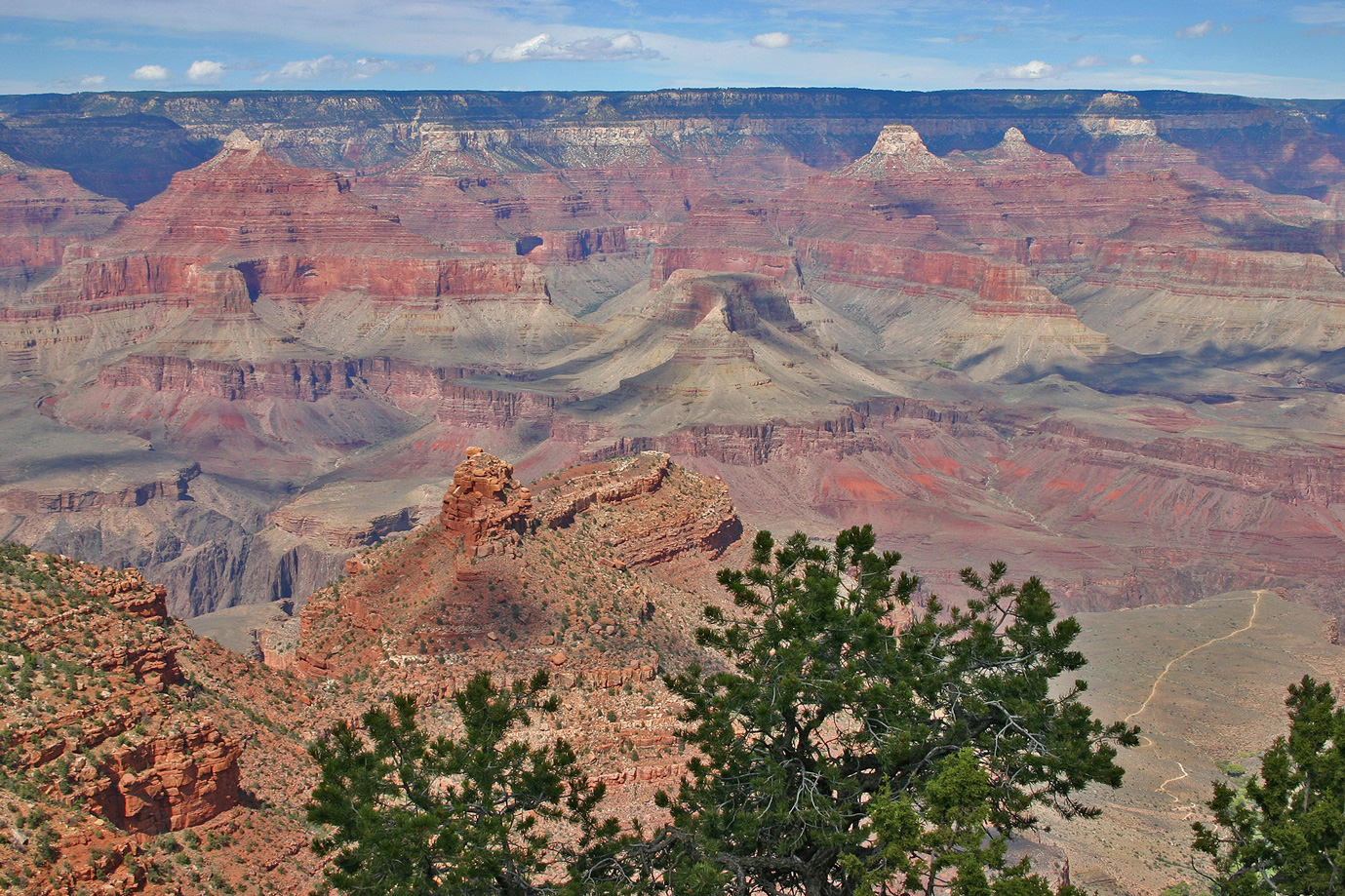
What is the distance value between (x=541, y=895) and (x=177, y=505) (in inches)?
4332

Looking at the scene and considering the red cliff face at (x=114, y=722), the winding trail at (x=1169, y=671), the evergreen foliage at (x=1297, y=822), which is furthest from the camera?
the winding trail at (x=1169, y=671)

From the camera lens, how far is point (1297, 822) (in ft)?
76.9

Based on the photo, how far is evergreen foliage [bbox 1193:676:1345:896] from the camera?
75.0ft

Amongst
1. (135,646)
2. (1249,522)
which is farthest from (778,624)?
(1249,522)

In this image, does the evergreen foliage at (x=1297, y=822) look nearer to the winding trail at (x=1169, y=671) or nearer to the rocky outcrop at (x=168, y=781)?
the rocky outcrop at (x=168, y=781)

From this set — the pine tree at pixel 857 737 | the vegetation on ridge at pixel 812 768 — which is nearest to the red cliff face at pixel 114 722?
the vegetation on ridge at pixel 812 768

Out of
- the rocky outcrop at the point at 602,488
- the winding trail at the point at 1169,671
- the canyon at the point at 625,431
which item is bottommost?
the canyon at the point at 625,431

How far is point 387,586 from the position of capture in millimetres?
43719

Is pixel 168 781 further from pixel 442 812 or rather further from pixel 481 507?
pixel 481 507

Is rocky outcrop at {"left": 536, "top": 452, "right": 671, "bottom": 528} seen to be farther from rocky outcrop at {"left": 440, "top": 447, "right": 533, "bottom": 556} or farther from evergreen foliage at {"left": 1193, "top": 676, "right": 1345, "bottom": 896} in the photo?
evergreen foliage at {"left": 1193, "top": 676, "right": 1345, "bottom": 896}

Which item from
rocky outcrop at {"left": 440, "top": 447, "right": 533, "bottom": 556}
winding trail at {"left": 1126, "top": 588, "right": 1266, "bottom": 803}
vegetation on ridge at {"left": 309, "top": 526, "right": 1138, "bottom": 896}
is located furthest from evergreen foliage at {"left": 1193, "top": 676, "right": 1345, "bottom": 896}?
rocky outcrop at {"left": 440, "top": 447, "right": 533, "bottom": 556}

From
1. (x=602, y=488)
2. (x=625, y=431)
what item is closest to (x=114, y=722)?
(x=602, y=488)

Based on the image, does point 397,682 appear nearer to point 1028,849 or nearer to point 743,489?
point 1028,849

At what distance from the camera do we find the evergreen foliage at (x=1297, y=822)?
22859 mm
